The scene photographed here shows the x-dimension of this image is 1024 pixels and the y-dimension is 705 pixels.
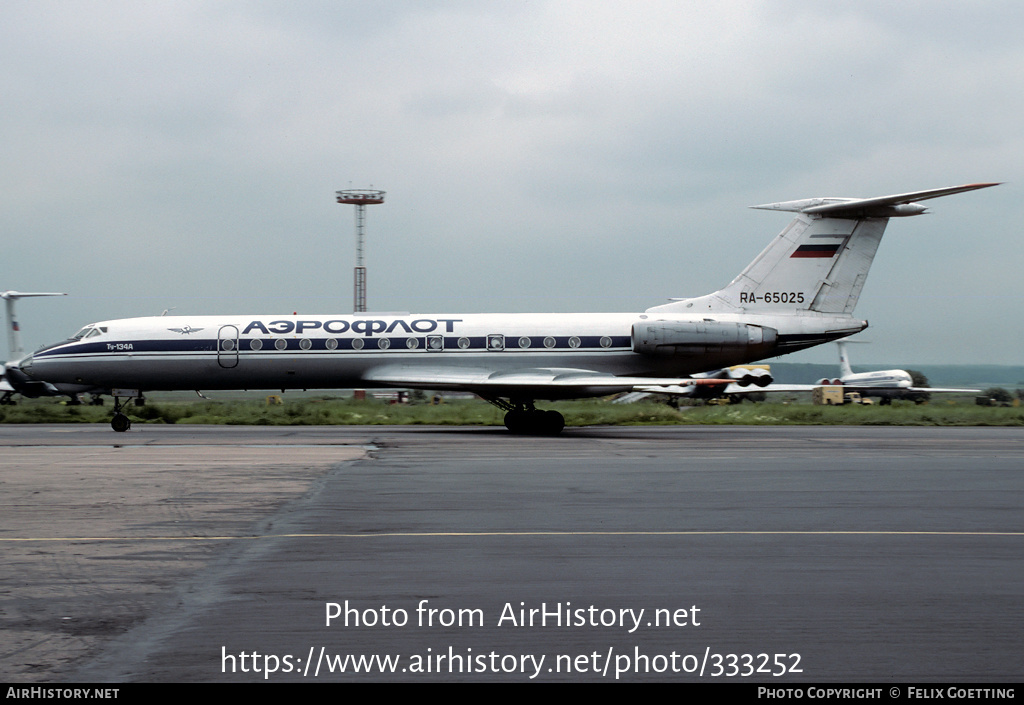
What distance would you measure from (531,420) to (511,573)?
696 inches

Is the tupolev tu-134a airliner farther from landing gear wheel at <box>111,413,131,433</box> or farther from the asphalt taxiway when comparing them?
the asphalt taxiway

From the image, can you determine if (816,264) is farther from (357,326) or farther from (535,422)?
(357,326)

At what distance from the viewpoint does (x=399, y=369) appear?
79.3 feet

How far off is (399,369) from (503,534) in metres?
16.3

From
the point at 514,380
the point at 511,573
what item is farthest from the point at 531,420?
the point at 511,573

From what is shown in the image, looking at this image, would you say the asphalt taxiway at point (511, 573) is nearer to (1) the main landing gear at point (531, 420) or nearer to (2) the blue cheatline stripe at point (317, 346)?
(1) the main landing gear at point (531, 420)

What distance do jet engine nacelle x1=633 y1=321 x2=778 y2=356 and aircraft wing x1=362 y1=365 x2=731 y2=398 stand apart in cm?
91

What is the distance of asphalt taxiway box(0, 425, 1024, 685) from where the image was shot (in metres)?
4.64

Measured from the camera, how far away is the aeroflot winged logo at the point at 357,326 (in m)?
24.4

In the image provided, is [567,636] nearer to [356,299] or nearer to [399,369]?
[399,369]

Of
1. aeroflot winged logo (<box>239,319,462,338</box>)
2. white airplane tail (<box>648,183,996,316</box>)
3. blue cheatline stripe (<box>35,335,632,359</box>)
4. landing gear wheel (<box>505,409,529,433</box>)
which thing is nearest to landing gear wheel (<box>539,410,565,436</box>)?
landing gear wheel (<box>505,409,529,433</box>)

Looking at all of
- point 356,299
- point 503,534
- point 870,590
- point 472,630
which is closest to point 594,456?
point 503,534

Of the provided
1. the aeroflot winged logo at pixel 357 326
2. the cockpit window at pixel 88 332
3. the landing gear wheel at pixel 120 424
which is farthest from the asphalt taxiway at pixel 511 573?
the cockpit window at pixel 88 332

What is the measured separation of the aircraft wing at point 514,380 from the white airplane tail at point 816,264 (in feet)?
10.5
